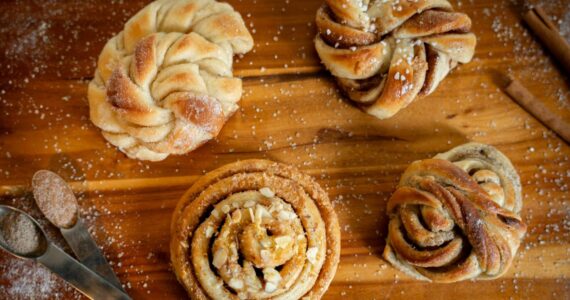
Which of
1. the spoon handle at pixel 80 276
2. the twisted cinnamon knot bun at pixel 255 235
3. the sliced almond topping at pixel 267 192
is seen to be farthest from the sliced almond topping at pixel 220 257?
the spoon handle at pixel 80 276

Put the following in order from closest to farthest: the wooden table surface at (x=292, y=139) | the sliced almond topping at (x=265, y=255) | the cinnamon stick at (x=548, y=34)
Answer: the sliced almond topping at (x=265, y=255)
the wooden table surface at (x=292, y=139)
the cinnamon stick at (x=548, y=34)

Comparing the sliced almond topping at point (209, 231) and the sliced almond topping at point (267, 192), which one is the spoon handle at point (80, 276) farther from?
the sliced almond topping at point (267, 192)

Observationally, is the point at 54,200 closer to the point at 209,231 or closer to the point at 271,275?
the point at 209,231

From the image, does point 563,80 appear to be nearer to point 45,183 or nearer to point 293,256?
point 293,256

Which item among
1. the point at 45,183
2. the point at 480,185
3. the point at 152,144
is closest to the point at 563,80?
the point at 480,185

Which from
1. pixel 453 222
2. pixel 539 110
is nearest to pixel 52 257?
pixel 453 222

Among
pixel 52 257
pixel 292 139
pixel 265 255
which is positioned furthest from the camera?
pixel 292 139
